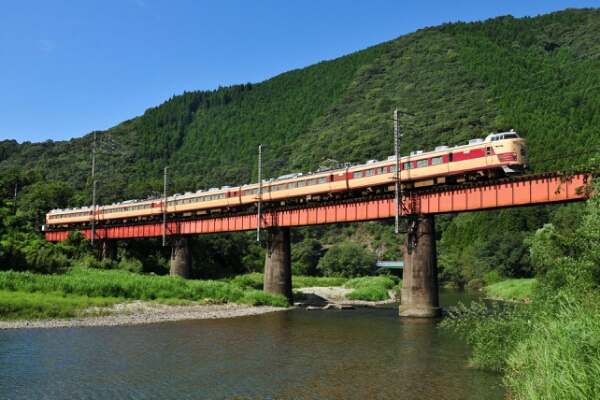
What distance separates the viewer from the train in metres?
38.3

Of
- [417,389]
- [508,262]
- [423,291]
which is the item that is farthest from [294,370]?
[508,262]

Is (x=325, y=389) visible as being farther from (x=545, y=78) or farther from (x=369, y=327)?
(x=545, y=78)

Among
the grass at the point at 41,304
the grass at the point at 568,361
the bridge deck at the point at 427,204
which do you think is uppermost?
the bridge deck at the point at 427,204

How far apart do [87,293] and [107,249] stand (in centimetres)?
4054

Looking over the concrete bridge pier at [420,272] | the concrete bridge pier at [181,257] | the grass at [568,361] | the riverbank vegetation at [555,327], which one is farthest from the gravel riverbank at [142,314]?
the grass at [568,361]

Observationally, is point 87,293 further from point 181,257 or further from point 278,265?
point 181,257

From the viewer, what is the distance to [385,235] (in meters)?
126

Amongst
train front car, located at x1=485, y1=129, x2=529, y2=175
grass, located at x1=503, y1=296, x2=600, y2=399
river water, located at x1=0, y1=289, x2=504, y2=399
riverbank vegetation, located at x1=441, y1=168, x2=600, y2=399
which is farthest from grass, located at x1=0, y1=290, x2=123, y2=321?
grass, located at x1=503, y1=296, x2=600, y2=399

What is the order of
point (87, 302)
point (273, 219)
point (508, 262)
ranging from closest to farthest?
1. point (87, 302)
2. point (273, 219)
3. point (508, 262)

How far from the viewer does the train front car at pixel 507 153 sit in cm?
3753

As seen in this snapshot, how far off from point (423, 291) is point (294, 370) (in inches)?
842

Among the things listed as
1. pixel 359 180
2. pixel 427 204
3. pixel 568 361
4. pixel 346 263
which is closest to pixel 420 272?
pixel 427 204

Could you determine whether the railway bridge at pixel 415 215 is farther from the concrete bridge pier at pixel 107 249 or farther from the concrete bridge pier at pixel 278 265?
the concrete bridge pier at pixel 107 249

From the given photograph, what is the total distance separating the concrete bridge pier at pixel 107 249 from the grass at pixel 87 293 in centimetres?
2552
